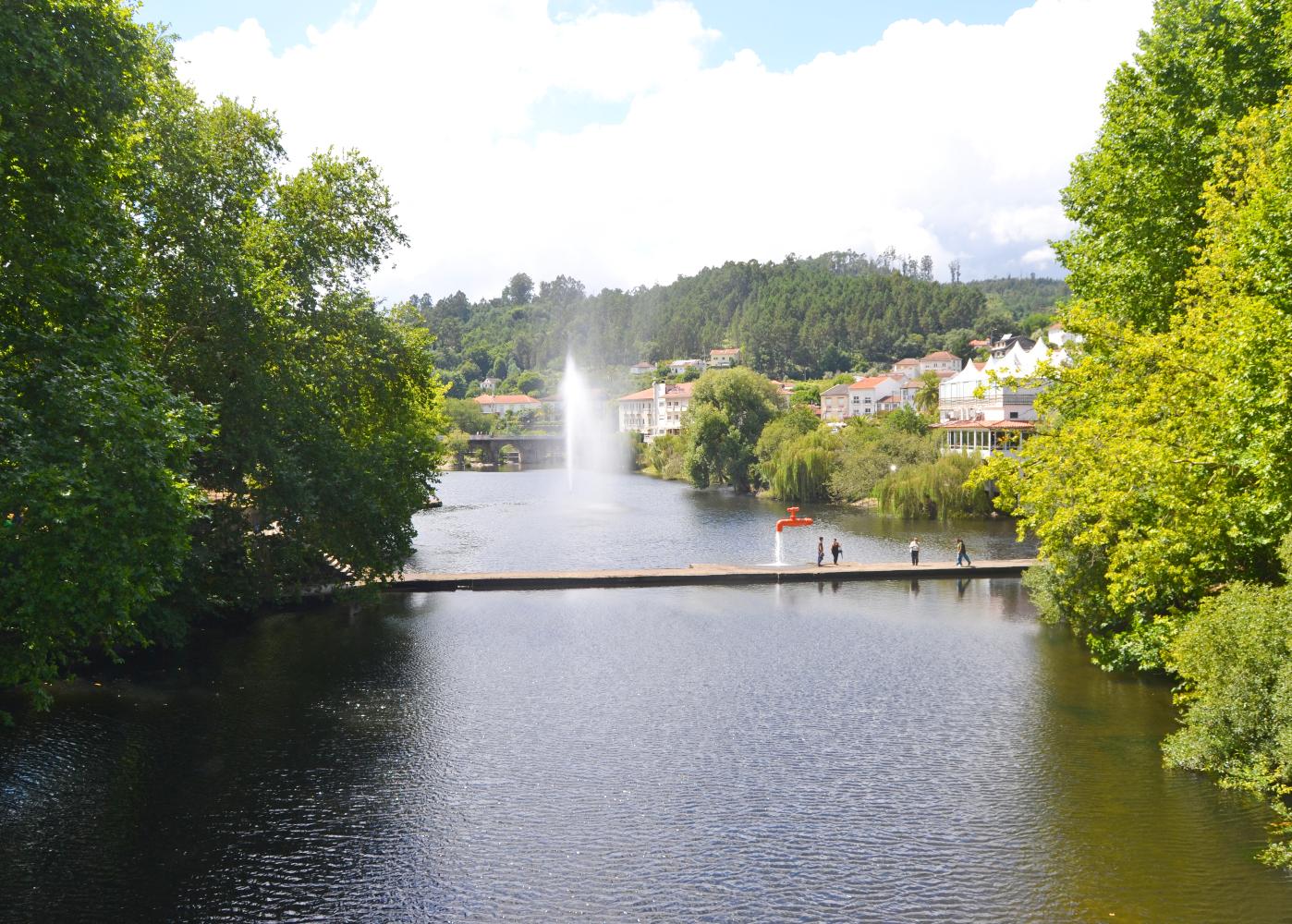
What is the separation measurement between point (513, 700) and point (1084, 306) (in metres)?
19.9

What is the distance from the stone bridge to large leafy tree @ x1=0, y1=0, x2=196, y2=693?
5274 inches

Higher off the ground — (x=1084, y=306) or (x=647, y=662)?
(x=1084, y=306)

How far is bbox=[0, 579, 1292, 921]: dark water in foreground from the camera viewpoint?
15.8 m

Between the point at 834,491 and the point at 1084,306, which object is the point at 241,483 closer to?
the point at 1084,306

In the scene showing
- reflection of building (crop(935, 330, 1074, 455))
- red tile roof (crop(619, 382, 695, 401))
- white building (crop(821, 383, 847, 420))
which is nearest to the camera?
reflection of building (crop(935, 330, 1074, 455))

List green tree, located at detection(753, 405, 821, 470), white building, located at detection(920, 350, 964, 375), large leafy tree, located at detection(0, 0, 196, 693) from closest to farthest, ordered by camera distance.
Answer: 1. large leafy tree, located at detection(0, 0, 196, 693)
2. green tree, located at detection(753, 405, 821, 470)
3. white building, located at detection(920, 350, 964, 375)

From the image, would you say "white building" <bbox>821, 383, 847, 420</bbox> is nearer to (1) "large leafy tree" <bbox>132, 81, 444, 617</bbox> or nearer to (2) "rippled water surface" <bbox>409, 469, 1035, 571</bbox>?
(2) "rippled water surface" <bbox>409, 469, 1035, 571</bbox>

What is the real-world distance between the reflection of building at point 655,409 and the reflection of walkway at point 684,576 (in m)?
121

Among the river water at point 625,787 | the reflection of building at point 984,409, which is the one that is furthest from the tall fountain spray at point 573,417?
the river water at point 625,787

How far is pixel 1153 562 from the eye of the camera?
2247 cm

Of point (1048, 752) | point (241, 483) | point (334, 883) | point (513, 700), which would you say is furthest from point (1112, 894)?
point (241, 483)

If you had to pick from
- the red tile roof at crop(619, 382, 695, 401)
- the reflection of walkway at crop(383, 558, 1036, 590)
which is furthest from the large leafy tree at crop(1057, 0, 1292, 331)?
the red tile roof at crop(619, 382, 695, 401)

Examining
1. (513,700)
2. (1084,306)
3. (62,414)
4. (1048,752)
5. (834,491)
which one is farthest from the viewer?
(834,491)

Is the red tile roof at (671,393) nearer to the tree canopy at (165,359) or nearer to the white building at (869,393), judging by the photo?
the white building at (869,393)
